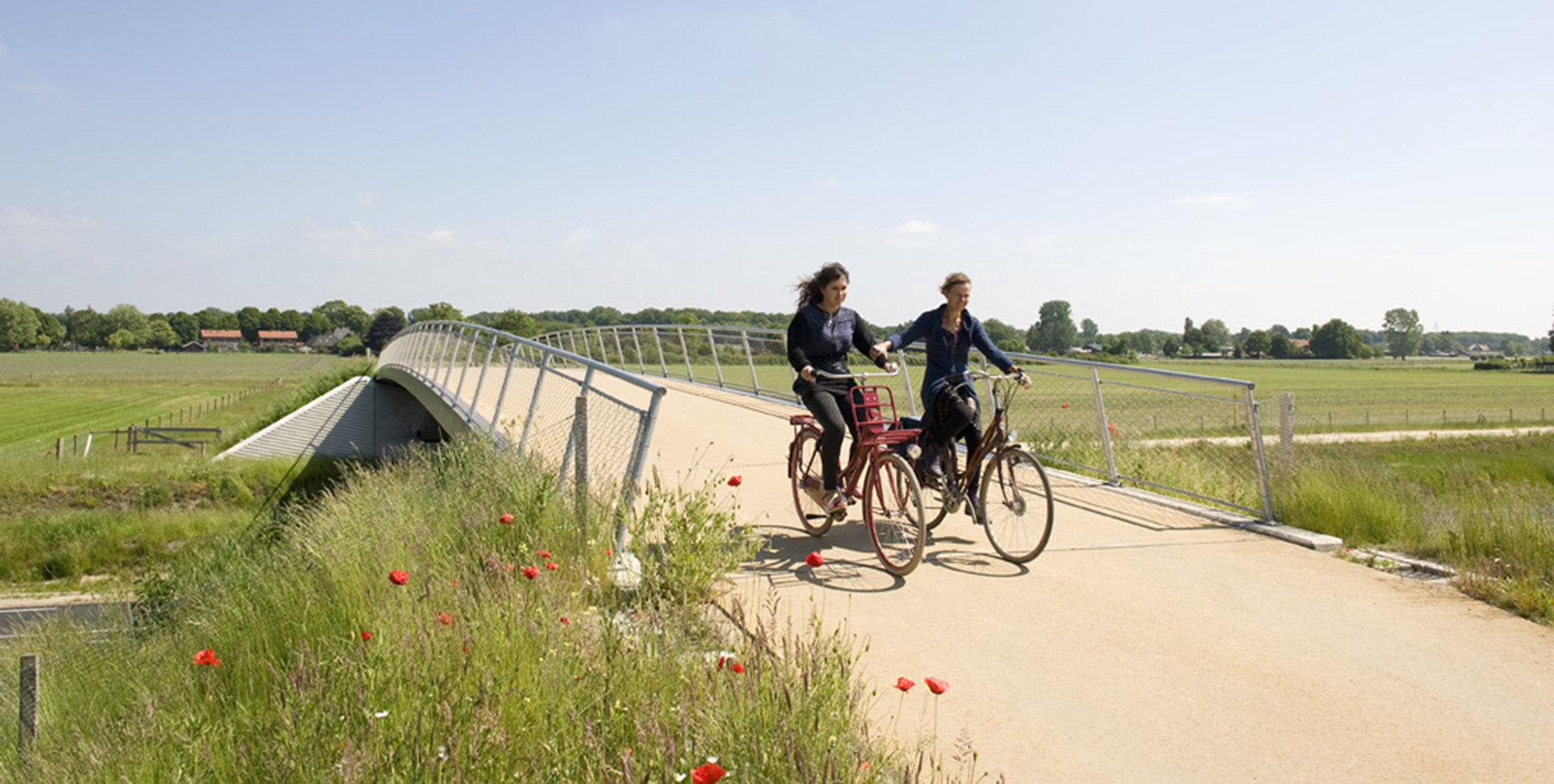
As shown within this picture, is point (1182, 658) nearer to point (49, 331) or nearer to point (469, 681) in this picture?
point (469, 681)

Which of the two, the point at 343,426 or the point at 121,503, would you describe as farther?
the point at 343,426

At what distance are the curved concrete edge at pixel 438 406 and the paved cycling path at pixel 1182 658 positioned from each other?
596cm

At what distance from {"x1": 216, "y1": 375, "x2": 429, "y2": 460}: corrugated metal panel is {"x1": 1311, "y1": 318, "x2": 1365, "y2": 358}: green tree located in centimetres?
13477

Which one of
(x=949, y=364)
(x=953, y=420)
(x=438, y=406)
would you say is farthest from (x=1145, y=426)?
(x=438, y=406)

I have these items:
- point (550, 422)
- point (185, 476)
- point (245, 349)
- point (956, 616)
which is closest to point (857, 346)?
point (956, 616)

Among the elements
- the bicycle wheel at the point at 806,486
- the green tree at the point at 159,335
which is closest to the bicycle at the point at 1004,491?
the bicycle wheel at the point at 806,486

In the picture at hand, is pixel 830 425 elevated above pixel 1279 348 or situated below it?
below

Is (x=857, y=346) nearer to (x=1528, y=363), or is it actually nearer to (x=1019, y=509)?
(x=1019, y=509)

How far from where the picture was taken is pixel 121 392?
8212 cm

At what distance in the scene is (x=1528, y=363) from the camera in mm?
105125

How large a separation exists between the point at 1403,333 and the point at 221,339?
20470cm

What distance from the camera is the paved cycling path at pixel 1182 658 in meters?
3.70

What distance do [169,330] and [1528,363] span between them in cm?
20097

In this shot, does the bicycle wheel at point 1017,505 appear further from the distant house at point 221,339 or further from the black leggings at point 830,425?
the distant house at point 221,339
